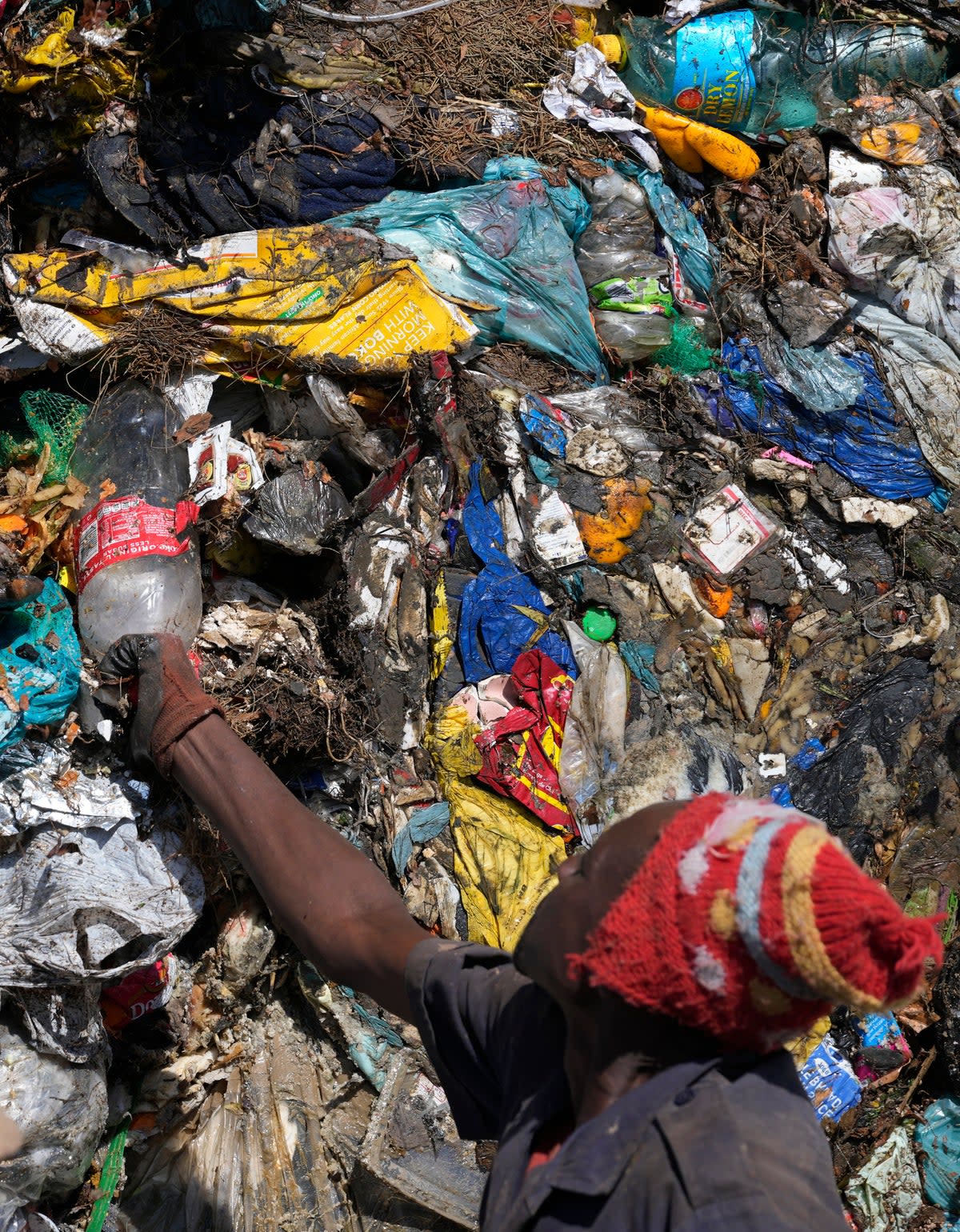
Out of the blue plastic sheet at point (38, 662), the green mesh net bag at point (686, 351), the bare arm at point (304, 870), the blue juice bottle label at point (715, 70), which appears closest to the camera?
the bare arm at point (304, 870)

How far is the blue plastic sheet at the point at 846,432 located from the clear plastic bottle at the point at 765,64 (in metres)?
1.40

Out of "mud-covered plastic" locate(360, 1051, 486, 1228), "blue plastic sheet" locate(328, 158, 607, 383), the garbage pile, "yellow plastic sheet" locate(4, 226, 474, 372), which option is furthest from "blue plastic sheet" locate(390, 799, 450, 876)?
"blue plastic sheet" locate(328, 158, 607, 383)

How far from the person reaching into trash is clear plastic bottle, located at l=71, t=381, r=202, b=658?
68.7 inches

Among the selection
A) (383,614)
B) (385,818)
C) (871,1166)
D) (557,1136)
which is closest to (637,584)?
(383,614)

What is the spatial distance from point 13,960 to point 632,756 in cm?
189

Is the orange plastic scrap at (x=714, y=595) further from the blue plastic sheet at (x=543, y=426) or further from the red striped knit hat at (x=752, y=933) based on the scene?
the red striped knit hat at (x=752, y=933)

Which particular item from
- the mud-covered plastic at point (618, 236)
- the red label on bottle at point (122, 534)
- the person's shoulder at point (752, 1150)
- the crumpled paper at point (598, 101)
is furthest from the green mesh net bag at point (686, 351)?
the person's shoulder at point (752, 1150)

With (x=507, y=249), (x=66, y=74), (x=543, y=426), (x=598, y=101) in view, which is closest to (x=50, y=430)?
(x=66, y=74)

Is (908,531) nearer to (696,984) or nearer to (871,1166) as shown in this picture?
(871,1166)

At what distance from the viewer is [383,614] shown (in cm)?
322

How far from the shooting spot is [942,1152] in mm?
3398

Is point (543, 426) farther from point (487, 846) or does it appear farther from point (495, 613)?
point (487, 846)

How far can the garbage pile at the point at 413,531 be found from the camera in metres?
2.76

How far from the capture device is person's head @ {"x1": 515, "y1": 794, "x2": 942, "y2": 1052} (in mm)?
952
